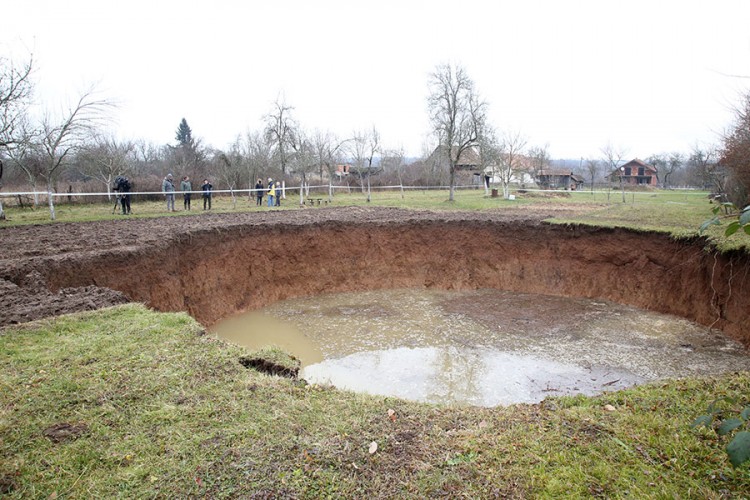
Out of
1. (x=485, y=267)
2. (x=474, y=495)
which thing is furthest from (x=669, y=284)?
(x=474, y=495)

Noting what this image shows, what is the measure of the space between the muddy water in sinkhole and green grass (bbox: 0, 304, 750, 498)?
9.40 ft

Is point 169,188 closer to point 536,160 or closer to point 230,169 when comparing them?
point 230,169

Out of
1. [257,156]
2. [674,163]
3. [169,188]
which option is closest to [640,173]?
[674,163]

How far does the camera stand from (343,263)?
15.6 meters

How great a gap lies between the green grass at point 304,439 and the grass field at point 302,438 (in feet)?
0.05

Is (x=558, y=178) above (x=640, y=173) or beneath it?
beneath

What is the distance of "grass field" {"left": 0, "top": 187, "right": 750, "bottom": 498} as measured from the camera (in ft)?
10.4

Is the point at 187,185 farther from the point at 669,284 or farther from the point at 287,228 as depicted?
the point at 669,284

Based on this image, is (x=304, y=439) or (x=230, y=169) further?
(x=230, y=169)

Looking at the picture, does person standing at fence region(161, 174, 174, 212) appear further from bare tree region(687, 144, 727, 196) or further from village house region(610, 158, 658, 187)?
village house region(610, 158, 658, 187)

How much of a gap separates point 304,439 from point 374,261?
12204mm

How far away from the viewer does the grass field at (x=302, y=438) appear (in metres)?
3.18

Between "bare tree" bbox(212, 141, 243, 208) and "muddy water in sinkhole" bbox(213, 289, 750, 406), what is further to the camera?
"bare tree" bbox(212, 141, 243, 208)

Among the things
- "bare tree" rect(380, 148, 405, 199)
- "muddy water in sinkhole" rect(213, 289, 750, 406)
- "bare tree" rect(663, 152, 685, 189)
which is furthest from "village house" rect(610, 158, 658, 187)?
"muddy water in sinkhole" rect(213, 289, 750, 406)
